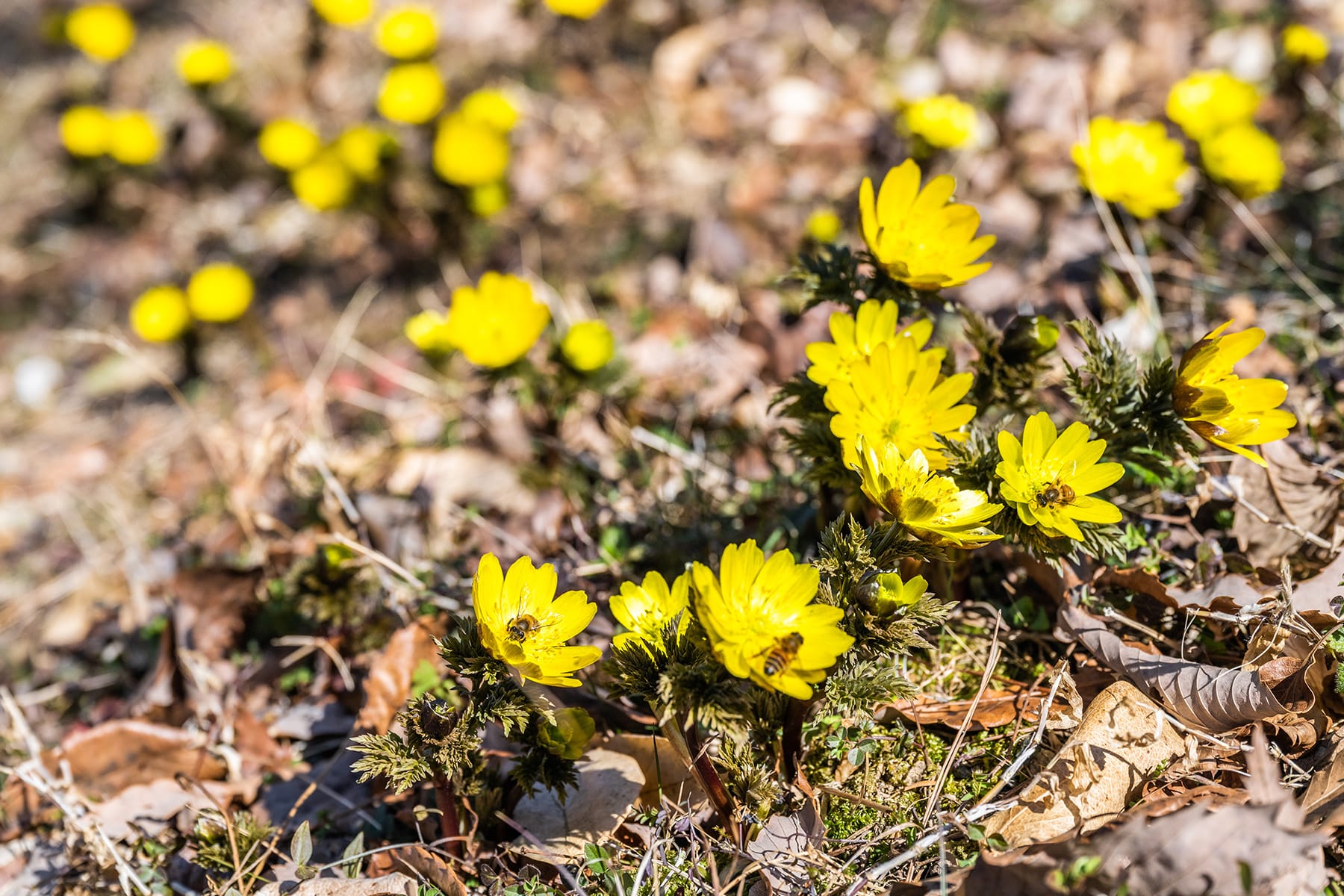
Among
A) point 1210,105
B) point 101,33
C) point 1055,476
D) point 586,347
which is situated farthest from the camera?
→ point 101,33

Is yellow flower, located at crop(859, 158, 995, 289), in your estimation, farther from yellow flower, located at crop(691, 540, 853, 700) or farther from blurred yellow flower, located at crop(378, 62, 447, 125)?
blurred yellow flower, located at crop(378, 62, 447, 125)

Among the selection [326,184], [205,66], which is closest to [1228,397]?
[326,184]

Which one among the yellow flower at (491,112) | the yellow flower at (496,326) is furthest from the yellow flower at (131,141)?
the yellow flower at (496,326)

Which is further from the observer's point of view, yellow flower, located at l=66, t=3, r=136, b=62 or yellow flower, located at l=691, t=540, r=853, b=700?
yellow flower, located at l=66, t=3, r=136, b=62

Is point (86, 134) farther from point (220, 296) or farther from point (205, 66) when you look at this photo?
point (220, 296)

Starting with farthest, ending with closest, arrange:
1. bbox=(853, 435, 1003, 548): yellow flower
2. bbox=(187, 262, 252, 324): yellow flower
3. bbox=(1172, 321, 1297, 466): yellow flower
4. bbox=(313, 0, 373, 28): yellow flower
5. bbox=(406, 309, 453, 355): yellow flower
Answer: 1. bbox=(313, 0, 373, 28): yellow flower
2. bbox=(187, 262, 252, 324): yellow flower
3. bbox=(406, 309, 453, 355): yellow flower
4. bbox=(1172, 321, 1297, 466): yellow flower
5. bbox=(853, 435, 1003, 548): yellow flower

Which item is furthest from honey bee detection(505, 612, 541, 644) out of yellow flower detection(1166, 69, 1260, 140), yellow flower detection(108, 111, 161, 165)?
yellow flower detection(108, 111, 161, 165)

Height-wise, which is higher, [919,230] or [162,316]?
[919,230]
